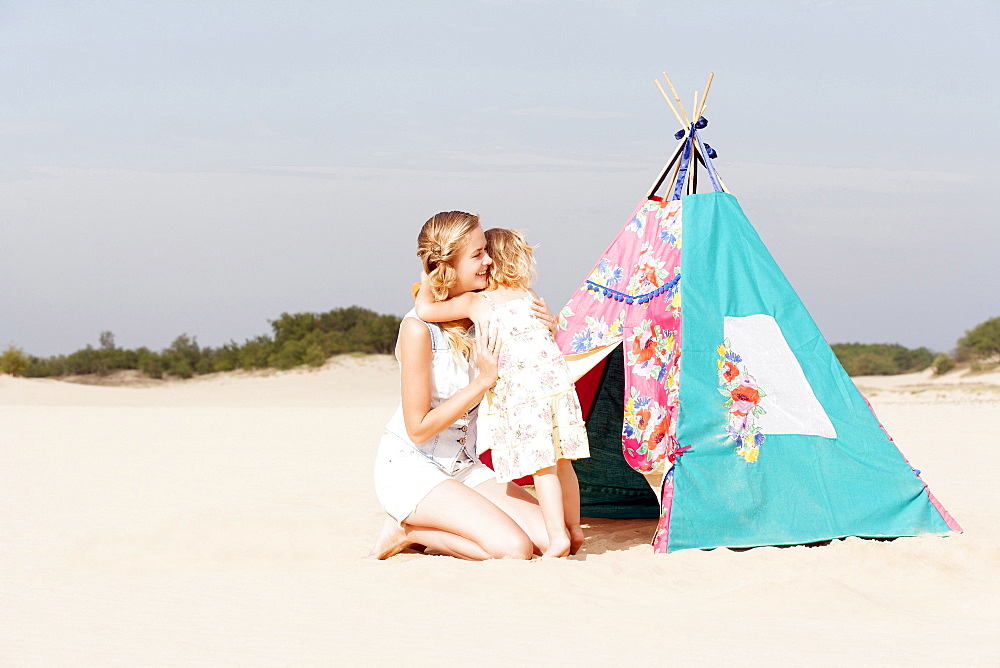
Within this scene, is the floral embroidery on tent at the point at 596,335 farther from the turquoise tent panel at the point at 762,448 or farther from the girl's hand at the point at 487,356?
the girl's hand at the point at 487,356

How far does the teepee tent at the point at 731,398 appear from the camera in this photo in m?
4.27

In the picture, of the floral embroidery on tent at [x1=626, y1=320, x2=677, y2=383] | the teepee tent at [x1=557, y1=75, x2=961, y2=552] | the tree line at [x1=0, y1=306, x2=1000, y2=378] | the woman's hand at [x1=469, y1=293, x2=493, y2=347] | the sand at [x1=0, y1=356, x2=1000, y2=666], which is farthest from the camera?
the tree line at [x1=0, y1=306, x2=1000, y2=378]

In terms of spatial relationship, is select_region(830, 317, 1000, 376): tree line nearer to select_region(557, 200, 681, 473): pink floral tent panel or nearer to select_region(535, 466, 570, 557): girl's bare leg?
select_region(557, 200, 681, 473): pink floral tent panel

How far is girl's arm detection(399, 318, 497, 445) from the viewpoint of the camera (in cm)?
410

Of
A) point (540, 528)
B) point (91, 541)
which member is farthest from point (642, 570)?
point (91, 541)

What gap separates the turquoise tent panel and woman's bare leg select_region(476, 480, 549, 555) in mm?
542

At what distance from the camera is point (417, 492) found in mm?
4227

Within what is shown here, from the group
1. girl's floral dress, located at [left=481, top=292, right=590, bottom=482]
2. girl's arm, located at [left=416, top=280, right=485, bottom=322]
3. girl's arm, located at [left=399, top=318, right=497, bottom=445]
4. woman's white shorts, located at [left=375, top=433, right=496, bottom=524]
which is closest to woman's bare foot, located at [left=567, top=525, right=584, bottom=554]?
girl's floral dress, located at [left=481, top=292, right=590, bottom=482]

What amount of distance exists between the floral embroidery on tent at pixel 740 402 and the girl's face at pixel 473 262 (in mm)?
1091

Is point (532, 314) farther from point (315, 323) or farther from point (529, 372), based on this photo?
point (315, 323)

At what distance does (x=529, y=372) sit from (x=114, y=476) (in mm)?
5165

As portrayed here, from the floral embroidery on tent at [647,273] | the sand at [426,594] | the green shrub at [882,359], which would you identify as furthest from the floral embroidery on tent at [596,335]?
the green shrub at [882,359]

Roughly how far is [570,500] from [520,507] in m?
0.24

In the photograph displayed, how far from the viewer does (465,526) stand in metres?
4.12
